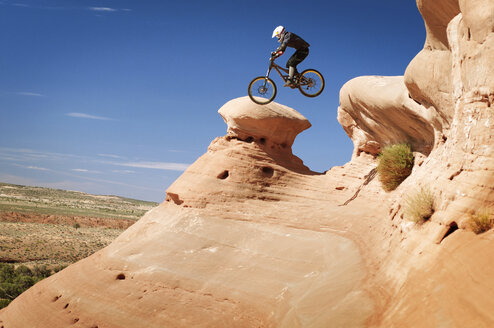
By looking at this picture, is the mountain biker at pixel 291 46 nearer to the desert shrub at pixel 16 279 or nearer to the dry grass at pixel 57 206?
the desert shrub at pixel 16 279

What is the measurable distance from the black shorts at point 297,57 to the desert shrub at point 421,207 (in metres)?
5.40

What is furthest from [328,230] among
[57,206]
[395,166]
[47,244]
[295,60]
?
[57,206]

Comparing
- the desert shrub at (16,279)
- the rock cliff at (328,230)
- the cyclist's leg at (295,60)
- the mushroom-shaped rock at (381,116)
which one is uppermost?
the cyclist's leg at (295,60)

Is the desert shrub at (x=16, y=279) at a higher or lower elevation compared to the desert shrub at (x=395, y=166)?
lower

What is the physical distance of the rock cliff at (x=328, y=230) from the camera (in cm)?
856

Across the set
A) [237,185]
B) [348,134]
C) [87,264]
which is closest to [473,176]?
[237,185]

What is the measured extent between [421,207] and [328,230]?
5.26 meters

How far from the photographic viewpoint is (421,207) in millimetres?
9789

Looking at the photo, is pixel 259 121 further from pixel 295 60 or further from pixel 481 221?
pixel 481 221

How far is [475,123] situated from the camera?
9.25m

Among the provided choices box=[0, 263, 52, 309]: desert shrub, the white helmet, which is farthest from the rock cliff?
box=[0, 263, 52, 309]: desert shrub

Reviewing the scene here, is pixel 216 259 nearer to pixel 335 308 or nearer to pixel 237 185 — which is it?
pixel 237 185

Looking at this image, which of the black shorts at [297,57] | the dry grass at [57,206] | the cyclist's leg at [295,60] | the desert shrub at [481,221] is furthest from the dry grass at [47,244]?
the desert shrub at [481,221]

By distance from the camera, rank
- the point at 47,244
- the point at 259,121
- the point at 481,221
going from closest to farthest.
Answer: the point at 481,221, the point at 259,121, the point at 47,244
